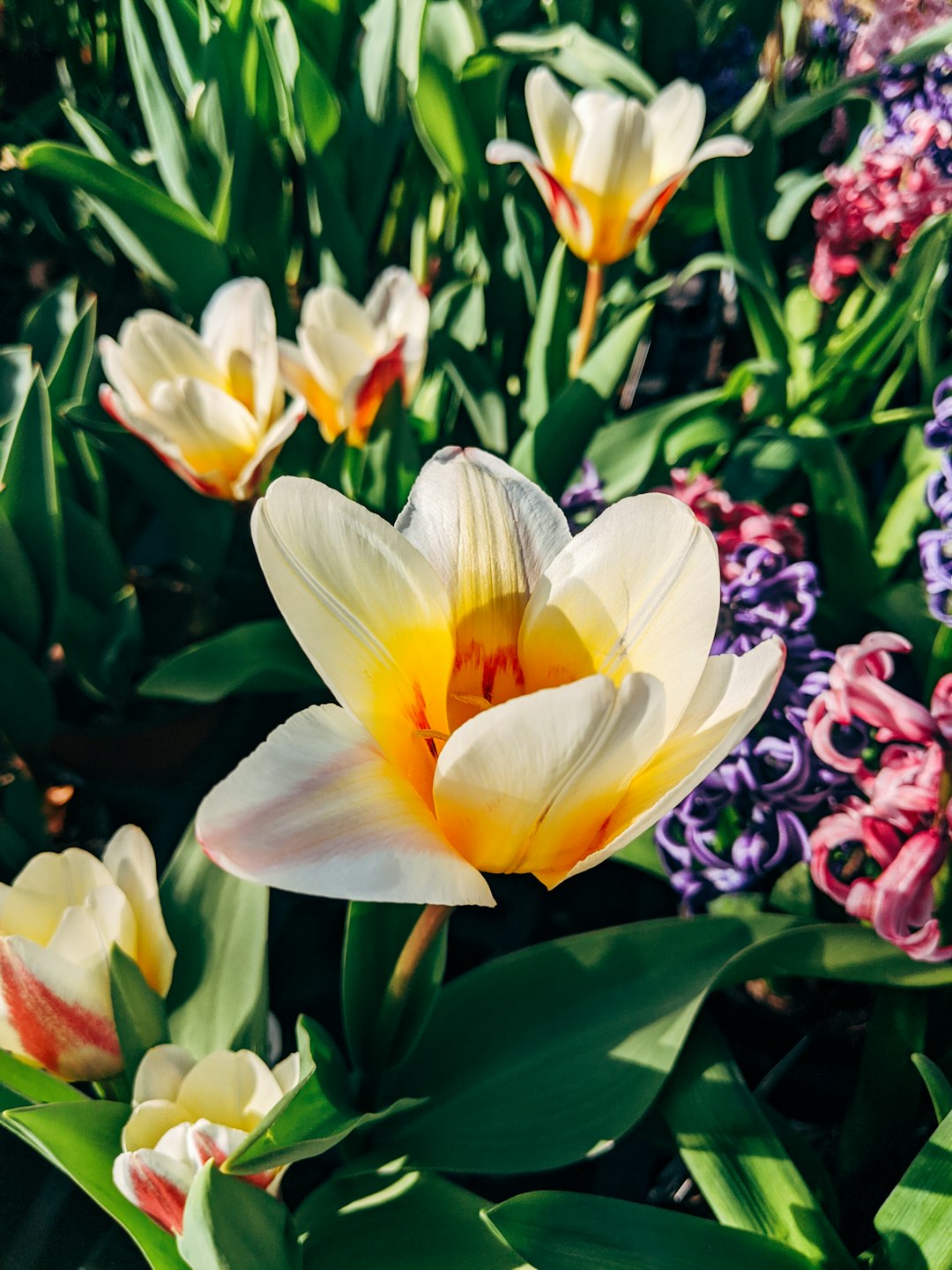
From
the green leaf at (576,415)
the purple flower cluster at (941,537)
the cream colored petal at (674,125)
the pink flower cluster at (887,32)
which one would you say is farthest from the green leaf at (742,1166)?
the pink flower cluster at (887,32)

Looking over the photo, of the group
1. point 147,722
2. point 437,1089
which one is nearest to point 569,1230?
point 437,1089

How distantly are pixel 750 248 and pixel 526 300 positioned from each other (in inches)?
10.2

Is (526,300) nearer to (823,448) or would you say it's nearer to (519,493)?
(823,448)

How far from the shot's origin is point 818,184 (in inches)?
43.7

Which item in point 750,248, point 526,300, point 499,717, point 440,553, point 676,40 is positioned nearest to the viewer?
point 499,717

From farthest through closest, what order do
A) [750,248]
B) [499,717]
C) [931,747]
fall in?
[750,248]
[931,747]
[499,717]

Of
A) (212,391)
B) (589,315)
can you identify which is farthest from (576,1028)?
(589,315)

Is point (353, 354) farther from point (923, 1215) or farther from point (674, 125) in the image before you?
point (923, 1215)

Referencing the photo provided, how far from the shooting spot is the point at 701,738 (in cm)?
31

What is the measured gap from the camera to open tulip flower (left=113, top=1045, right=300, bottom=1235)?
38cm

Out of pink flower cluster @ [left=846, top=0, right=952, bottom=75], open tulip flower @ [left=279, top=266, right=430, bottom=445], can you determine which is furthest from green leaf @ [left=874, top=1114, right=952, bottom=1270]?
pink flower cluster @ [left=846, top=0, right=952, bottom=75]

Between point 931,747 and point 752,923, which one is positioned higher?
point 931,747

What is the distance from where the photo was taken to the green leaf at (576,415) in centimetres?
84

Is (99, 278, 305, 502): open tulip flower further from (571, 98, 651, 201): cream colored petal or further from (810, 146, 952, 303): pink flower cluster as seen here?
(810, 146, 952, 303): pink flower cluster
